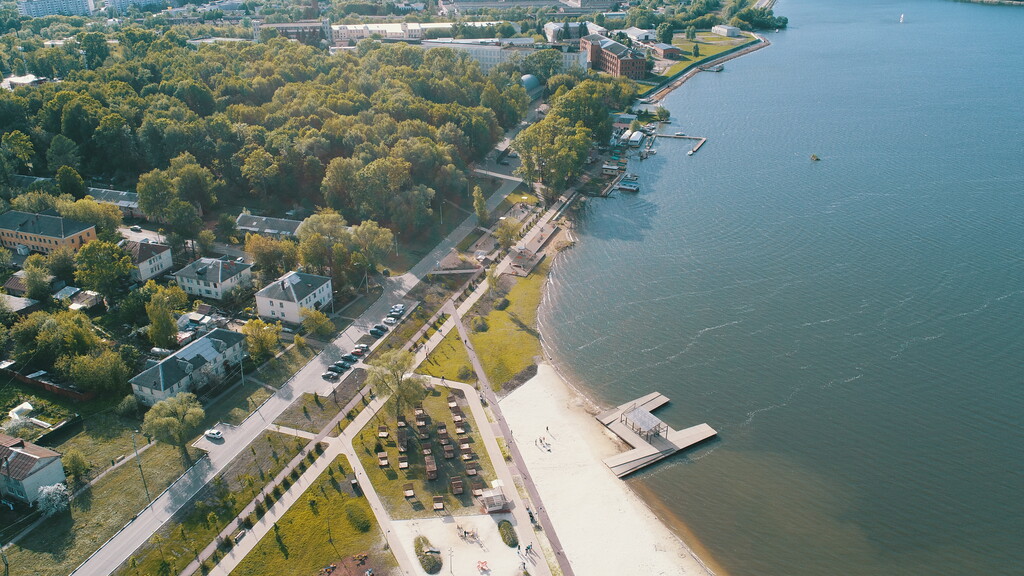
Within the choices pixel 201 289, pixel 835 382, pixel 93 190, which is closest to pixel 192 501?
pixel 201 289

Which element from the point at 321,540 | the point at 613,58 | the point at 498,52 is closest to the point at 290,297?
the point at 321,540

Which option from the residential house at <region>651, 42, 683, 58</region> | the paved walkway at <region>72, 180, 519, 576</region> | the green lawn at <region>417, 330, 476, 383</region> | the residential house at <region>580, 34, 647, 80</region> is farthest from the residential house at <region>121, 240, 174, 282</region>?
the residential house at <region>651, 42, 683, 58</region>

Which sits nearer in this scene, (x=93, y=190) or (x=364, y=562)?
(x=364, y=562)

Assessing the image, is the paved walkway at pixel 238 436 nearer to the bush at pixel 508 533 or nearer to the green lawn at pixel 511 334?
the green lawn at pixel 511 334

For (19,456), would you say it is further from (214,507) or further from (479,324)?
(479,324)

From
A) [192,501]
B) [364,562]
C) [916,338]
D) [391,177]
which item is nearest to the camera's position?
[364,562]

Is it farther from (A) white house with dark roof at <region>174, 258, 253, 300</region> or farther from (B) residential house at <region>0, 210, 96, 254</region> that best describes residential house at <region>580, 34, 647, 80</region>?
(B) residential house at <region>0, 210, 96, 254</region>

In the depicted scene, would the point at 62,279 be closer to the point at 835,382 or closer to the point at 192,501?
the point at 192,501
